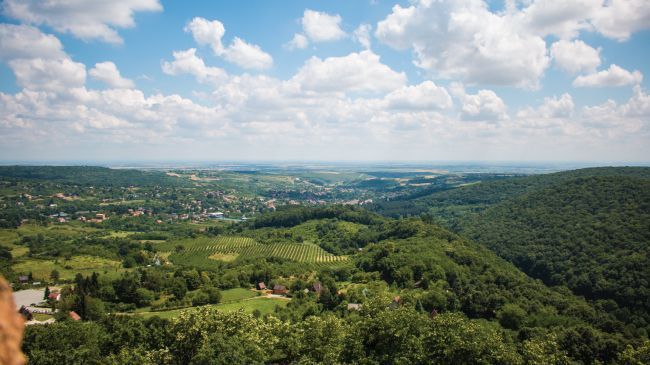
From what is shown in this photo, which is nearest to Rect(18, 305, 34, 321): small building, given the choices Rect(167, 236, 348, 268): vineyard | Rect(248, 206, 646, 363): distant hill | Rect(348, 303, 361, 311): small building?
Rect(167, 236, 348, 268): vineyard

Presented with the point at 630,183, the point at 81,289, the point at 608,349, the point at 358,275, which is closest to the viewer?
the point at 608,349

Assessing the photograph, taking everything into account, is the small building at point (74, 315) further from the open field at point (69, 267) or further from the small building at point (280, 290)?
the open field at point (69, 267)

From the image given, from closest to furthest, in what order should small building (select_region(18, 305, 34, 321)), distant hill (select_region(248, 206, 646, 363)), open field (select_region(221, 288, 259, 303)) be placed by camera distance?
distant hill (select_region(248, 206, 646, 363))
small building (select_region(18, 305, 34, 321))
open field (select_region(221, 288, 259, 303))

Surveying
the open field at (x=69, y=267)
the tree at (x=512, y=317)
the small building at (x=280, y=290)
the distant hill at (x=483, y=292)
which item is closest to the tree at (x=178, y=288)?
the small building at (x=280, y=290)

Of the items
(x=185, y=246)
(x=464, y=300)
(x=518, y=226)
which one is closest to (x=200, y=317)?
(x=464, y=300)

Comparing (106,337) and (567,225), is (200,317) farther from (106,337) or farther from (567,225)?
(567,225)

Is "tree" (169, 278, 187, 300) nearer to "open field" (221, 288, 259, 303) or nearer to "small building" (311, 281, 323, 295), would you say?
"open field" (221, 288, 259, 303)
